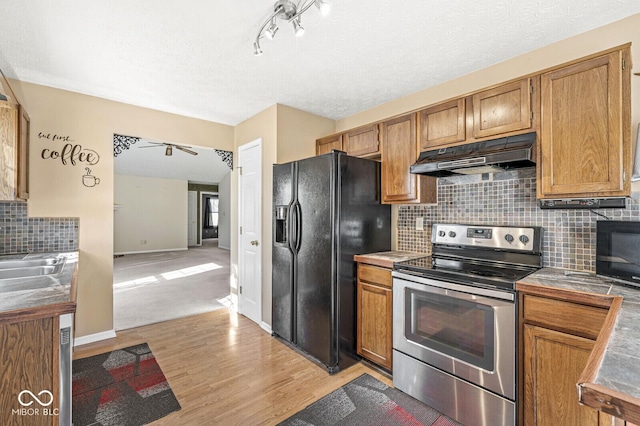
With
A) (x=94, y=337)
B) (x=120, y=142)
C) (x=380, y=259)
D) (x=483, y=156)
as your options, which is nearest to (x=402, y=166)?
(x=483, y=156)

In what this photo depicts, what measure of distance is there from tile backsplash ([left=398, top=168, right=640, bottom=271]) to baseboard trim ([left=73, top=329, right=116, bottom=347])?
314 cm

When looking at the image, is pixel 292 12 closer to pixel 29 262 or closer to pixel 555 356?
pixel 555 356

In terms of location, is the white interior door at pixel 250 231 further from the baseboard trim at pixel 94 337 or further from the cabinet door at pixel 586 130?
the cabinet door at pixel 586 130

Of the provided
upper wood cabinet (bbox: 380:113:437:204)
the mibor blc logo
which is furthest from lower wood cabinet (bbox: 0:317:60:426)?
upper wood cabinet (bbox: 380:113:437:204)

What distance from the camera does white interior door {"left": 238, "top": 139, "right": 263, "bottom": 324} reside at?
344 cm

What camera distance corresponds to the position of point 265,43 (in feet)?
6.93

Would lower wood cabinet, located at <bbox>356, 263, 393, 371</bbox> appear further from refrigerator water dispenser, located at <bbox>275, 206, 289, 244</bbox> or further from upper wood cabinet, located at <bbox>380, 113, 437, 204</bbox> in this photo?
refrigerator water dispenser, located at <bbox>275, 206, 289, 244</bbox>

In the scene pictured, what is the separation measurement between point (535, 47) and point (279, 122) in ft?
7.54

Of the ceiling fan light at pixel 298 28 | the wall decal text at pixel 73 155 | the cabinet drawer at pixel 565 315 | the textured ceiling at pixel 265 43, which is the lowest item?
the cabinet drawer at pixel 565 315

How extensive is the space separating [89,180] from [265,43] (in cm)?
233

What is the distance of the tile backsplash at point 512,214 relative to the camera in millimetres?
1906

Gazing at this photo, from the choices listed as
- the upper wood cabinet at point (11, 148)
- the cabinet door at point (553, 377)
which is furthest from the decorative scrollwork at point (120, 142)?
the cabinet door at point (553, 377)

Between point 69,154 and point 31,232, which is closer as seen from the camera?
point 31,232

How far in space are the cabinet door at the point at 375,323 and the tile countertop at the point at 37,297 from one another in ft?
6.44
